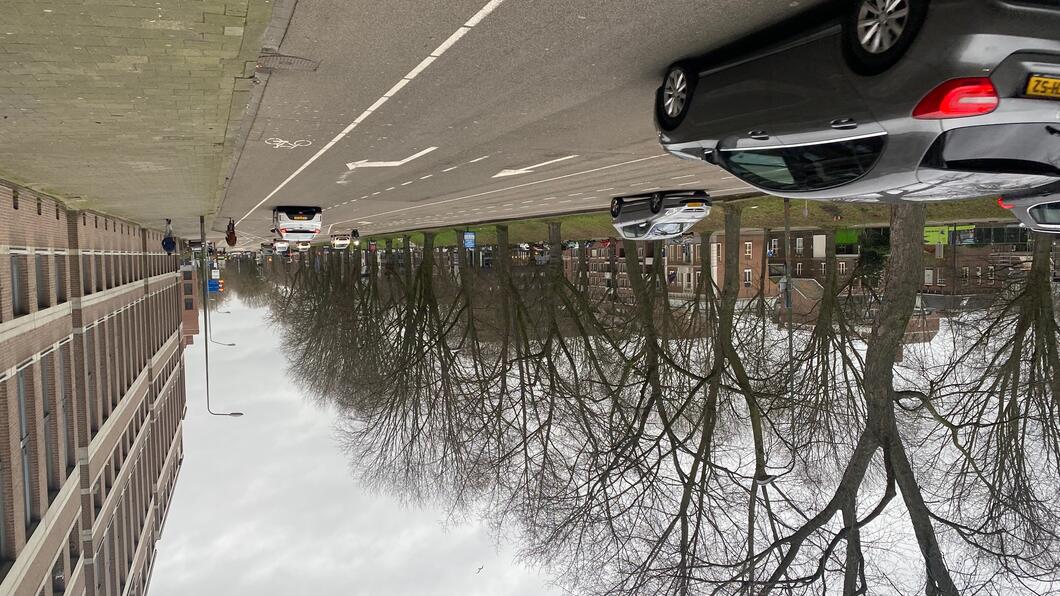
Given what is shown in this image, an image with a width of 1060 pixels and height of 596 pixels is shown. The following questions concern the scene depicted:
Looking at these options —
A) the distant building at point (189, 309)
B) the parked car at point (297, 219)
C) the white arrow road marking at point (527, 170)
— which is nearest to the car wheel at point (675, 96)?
the white arrow road marking at point (527, 170)

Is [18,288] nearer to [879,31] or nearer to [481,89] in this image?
[481,89]

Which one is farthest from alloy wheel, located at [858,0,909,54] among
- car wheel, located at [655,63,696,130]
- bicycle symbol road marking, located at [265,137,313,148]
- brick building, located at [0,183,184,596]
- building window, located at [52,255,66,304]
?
building window, located at [52,255,66,304]

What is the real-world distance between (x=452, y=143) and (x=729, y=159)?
747 centimetres

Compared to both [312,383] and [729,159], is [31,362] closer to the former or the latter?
[729,159]

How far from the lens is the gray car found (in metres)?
5.20

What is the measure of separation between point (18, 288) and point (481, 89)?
12877 millimetres

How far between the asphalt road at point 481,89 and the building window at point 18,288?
213 inches

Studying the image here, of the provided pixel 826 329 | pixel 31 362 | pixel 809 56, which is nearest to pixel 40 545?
pixel 31 362

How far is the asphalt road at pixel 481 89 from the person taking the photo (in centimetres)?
784

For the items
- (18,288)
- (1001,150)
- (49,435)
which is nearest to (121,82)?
(1001,150)

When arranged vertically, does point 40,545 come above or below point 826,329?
below

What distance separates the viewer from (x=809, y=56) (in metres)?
6.56

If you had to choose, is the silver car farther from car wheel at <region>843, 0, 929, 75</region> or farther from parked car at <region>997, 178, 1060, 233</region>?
car wheel at <region>843, 0, 929, 75</region>

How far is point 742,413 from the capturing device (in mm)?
26312
